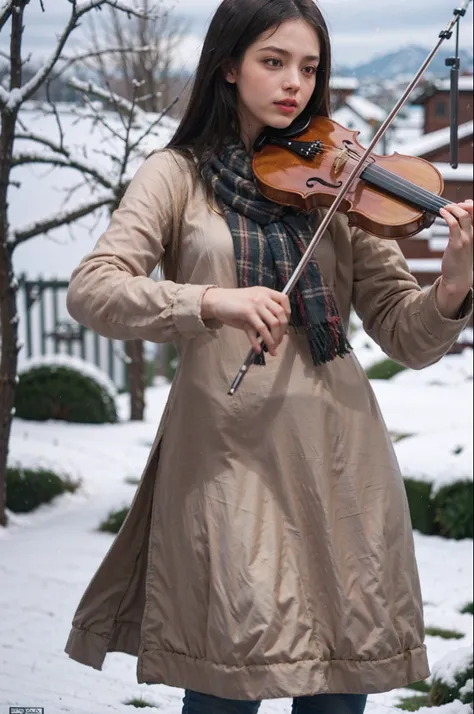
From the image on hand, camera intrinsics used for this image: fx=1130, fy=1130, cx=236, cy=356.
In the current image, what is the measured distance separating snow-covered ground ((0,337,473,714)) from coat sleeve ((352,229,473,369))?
0.92 metres

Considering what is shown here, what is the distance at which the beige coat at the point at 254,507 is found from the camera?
1799 millimetres

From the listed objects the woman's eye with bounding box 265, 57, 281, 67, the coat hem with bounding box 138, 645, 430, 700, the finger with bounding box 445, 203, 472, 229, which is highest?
the woman's eye with bounding box 265, 57, 281, 67

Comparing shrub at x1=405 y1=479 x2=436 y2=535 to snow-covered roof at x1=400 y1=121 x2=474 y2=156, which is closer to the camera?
snow-covered roof at x1=400 y1=121 x2=474 y2=156

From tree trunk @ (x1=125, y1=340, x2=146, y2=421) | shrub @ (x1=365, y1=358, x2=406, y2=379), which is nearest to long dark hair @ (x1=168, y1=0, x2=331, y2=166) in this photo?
shrub @ (x1=365, y1=358, x2=406, y2=379)

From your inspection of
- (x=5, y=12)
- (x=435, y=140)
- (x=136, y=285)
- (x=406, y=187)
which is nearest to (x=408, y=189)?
(x=406, y=187)

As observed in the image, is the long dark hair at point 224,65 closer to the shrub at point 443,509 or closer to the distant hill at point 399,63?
the distant hill at point 399,63

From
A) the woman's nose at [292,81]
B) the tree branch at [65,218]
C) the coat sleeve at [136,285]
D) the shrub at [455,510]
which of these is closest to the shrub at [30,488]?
the tree branch at [65,218]

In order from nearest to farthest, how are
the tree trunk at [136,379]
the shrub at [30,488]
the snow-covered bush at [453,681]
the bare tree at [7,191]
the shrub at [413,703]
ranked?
1. the shrub at [413,703]
2. the snow-covered bush at [453,681]
3. the bare tree at [7,191]
4. the shrub at [30,488]
5. the tree trunk at [136,379]

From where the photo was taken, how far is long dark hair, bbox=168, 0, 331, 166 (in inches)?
75.1

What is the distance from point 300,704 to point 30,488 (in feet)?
10.5

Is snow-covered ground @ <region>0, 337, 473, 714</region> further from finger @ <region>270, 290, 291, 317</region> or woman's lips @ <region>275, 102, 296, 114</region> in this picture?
woman's lips @ <region>275, 102, 296, 114</region>

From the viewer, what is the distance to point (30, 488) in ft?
16.4

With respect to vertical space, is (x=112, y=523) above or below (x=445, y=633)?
above

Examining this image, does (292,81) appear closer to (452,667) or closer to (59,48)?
(59,48)
